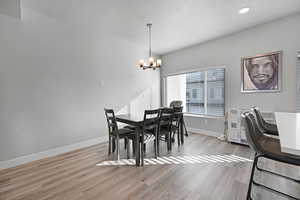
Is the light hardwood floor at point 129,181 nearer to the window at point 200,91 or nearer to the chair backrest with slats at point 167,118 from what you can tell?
the chair backrest with slats at point 167,118

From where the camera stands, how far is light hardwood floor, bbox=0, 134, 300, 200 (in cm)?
167

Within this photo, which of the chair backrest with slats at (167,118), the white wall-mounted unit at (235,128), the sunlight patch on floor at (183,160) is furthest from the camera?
the white wall-mounted unit at (235,128)

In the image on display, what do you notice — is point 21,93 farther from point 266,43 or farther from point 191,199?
point 266,43

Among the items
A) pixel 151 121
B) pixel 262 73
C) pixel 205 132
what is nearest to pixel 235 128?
pixel 205 132

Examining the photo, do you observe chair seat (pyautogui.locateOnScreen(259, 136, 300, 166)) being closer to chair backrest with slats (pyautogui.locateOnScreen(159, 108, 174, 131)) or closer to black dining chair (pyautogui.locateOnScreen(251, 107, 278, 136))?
black dining chair (pyautogui.locateOnScreen(251, 107, 278, 136))

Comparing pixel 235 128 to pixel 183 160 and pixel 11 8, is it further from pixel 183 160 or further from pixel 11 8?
pixel 11 8

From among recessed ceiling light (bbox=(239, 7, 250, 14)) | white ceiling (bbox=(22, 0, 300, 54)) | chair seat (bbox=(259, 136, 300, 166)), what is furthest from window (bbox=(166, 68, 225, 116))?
chair seat (bbox=(259, 136, 300, 166))

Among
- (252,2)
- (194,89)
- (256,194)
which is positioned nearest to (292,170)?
(256,194)

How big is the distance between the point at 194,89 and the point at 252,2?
2.79 meters

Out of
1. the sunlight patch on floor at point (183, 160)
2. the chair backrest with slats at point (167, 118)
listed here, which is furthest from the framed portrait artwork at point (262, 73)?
the chair backrest with slats at point (167, 118)

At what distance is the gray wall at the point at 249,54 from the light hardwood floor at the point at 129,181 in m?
1.34

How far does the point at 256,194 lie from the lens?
163 centimetres

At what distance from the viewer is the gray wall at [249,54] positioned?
9.20ft

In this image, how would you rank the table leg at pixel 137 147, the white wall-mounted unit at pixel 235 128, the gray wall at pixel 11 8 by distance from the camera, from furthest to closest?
the white wall-mounted unit at pixel 235 128 < the table leg at pixel 137 147 < the gray wall at pixel 11 8
